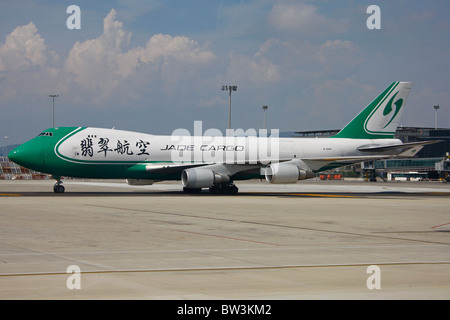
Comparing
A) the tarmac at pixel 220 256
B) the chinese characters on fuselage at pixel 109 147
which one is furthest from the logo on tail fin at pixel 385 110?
the tarmac at pixel 220 256

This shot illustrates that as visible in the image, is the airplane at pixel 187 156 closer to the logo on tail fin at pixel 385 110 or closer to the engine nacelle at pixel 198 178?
the engine nacelle at pixel 198 178

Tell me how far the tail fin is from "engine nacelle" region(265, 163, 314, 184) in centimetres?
985

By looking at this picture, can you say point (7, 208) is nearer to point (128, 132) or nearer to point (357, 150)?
point (128, 132)

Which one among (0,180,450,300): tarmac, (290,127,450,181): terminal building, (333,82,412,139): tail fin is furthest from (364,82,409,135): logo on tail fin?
(290,127,450,181): terminal building

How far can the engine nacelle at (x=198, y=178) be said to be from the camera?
153 feet

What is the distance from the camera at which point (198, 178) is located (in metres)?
46.7

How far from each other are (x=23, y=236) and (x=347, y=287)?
461 inches

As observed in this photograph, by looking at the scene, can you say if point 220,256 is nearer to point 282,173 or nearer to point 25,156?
point 282,173

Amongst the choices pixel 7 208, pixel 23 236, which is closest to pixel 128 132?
pixel 7 208

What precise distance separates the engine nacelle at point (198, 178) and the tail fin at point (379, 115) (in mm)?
15073

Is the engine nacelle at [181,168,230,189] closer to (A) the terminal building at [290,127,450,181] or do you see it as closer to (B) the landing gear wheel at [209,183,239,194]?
(B) the landing gear wheel at [209,183,239,194]

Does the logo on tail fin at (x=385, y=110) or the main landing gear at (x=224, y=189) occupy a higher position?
the logo on tail fin at (x=385, y=110)

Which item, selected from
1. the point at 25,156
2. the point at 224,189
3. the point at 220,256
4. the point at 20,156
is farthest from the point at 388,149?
the point at 220,256

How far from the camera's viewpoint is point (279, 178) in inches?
1881
